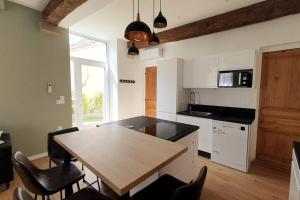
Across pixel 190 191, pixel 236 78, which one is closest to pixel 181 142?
pixel 190 191

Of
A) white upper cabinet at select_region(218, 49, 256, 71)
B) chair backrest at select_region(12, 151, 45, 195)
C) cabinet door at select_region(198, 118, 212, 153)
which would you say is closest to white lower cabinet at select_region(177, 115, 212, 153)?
cabinet door at select_region(198, 118, 212, 153)

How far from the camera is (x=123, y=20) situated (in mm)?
3363

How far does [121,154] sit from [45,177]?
853mm

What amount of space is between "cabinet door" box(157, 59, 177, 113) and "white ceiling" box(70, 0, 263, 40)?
0.93m

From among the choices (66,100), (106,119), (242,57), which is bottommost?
(106,119)

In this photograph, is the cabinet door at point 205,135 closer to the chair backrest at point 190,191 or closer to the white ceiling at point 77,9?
the chair backrest at point 190,191

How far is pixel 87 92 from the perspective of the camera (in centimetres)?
439

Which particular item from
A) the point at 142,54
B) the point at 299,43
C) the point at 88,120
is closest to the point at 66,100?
the point at 88,120

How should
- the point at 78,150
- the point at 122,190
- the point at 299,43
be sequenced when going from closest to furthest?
the point at 122,190 < the point at 78,150 < the point at 299,43

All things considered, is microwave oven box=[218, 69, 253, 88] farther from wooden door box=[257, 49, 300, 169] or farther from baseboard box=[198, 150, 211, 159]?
baseboard box=[198, 150, 211, 159]

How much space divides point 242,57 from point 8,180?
420 centimetres

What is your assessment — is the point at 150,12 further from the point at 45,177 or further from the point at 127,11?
the point at 45,177

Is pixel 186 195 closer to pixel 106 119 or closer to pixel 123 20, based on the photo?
pixel 123 20

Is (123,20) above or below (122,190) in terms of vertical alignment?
above
